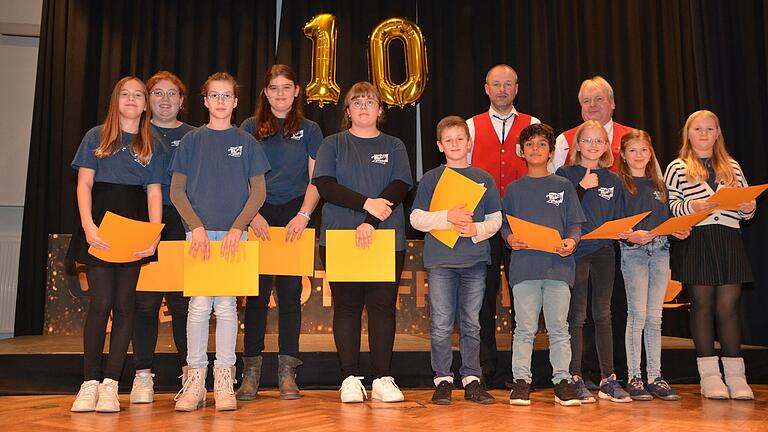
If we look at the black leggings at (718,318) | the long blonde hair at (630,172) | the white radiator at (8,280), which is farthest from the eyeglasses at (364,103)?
the white radiator at (8,280)

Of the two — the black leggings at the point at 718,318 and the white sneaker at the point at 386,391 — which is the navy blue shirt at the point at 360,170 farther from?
the black leggings at the point at 718,318

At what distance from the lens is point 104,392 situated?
2.68 metres

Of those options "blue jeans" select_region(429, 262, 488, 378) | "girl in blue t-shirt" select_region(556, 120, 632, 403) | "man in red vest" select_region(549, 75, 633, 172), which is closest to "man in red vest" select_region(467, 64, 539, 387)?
"man in red vest" select_region(549, 75, 633, 172)

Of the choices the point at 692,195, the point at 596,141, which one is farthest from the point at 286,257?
the point at 692,195

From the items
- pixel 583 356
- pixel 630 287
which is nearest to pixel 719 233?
pixel 630 287

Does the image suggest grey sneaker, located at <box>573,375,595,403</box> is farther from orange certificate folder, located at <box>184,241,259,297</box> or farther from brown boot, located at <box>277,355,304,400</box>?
orange certificate folder, located at <box>184,241,259,297</box>

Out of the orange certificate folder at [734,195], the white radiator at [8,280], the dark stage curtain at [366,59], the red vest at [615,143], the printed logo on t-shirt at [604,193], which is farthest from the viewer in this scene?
the white radiator at [8,280]

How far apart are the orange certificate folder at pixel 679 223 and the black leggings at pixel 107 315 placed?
2255mm

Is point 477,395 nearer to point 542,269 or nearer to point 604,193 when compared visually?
point 542,269

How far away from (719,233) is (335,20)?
3.35 meters

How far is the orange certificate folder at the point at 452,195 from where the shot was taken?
2.86 m

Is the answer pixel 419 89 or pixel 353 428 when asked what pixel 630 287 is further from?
pixel 419 89

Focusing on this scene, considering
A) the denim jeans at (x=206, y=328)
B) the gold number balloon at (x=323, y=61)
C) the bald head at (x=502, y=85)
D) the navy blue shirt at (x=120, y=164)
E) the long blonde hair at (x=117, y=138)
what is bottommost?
the denim jeans at (x=206, y=328)

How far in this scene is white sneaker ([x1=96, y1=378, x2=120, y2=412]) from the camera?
2641 mm
